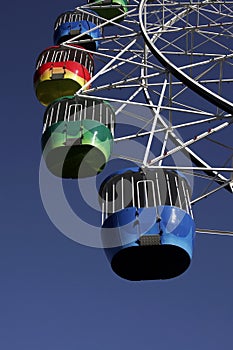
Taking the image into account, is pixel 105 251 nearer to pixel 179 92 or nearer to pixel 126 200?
pixel 126 200

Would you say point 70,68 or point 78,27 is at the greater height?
point 78,27

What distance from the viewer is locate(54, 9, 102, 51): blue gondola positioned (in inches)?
664

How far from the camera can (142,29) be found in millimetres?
12367

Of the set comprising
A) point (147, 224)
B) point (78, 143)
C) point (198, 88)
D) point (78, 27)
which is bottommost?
point (147, 224)

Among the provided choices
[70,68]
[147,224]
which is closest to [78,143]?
[147,224]

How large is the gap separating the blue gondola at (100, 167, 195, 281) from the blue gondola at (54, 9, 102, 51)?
20.9 feet

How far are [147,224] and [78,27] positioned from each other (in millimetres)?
7980

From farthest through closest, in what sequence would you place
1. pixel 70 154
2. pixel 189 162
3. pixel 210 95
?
1. pixel 189 162
2. pixel 70 154
3. pixel 210 95

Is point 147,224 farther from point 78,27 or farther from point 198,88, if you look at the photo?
point 78,27

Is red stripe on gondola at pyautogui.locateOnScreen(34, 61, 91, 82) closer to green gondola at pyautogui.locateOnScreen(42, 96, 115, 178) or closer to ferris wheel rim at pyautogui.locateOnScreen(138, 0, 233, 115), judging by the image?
green gondola at pyautogui.locateOnScreen(42, 96, 115, 178)

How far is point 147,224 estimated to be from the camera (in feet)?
34.2

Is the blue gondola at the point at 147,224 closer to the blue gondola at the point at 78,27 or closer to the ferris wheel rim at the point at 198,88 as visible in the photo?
the ferris wheel rim at the point at 198,88

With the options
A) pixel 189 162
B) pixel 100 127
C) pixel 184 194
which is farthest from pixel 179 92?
pixel 184 194

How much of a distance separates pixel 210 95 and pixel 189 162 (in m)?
3.45
